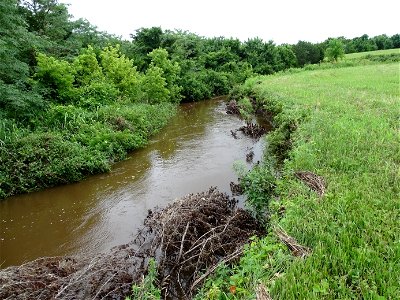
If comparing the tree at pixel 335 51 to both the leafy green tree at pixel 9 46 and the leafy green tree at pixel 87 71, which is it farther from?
the leafy green tree at pixel 9 46

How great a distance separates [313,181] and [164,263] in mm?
2998

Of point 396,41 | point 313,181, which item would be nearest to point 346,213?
point 313,181

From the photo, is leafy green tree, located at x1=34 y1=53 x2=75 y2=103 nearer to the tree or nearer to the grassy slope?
the grassy slope

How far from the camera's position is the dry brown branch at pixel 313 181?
5763 mm

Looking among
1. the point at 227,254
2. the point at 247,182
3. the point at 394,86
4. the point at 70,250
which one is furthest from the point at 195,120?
the point at 227,254

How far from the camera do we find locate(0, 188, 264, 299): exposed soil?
182 inches

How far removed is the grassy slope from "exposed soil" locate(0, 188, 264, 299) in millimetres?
1091

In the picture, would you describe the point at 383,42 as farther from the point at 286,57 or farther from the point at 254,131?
the point at 254,131

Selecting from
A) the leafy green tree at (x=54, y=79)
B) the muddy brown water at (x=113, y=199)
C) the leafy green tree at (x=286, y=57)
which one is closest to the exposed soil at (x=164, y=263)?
the muddy brown water at (x=113, y=199)

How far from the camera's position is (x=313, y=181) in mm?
6141

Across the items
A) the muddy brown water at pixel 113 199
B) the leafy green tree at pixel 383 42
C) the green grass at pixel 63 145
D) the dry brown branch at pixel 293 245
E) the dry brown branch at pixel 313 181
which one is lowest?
the muddy brown water at pixel 113 199

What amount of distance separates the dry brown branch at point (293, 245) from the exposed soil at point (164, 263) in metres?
0.68

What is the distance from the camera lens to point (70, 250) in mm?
6770

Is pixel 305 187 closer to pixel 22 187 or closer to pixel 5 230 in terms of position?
pixel 5 230
